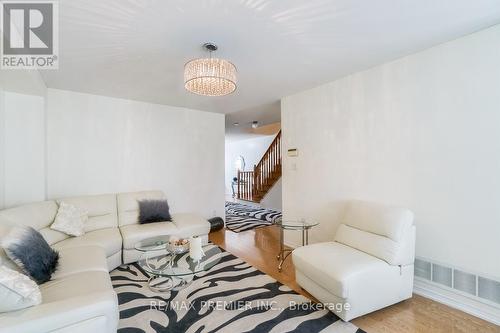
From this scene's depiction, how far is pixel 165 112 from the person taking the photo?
4.14 metres

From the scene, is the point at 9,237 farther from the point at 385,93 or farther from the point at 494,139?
the point at 494,139

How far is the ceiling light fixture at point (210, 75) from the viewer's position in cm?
186

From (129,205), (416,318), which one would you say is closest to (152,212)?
(129,205)

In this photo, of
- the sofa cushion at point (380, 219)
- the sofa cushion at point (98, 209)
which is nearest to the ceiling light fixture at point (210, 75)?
the sofa cushion at point (380, 219)

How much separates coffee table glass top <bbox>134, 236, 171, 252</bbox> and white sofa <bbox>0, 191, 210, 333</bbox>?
20 cm

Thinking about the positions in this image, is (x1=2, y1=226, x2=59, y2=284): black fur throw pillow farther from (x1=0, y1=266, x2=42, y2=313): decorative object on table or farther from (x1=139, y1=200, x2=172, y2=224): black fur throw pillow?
(x1=139, y1=200, x2=172, y2=224): black fur throw pillow

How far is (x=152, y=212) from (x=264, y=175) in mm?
4431

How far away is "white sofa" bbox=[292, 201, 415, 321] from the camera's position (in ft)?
5.88

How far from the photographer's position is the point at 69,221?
8.75ft

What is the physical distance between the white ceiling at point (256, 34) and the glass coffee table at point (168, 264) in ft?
6.56

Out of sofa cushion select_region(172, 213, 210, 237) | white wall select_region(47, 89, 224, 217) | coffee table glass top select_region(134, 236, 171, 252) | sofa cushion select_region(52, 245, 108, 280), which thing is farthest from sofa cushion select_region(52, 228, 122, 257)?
white wall select_region(47, 89, 224, 217)

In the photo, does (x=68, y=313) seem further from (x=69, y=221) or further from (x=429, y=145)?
(x=429, y=145)

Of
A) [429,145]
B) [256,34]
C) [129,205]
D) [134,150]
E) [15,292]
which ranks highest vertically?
[256,34]

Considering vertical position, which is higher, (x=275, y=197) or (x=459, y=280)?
(x=275, y=197)
